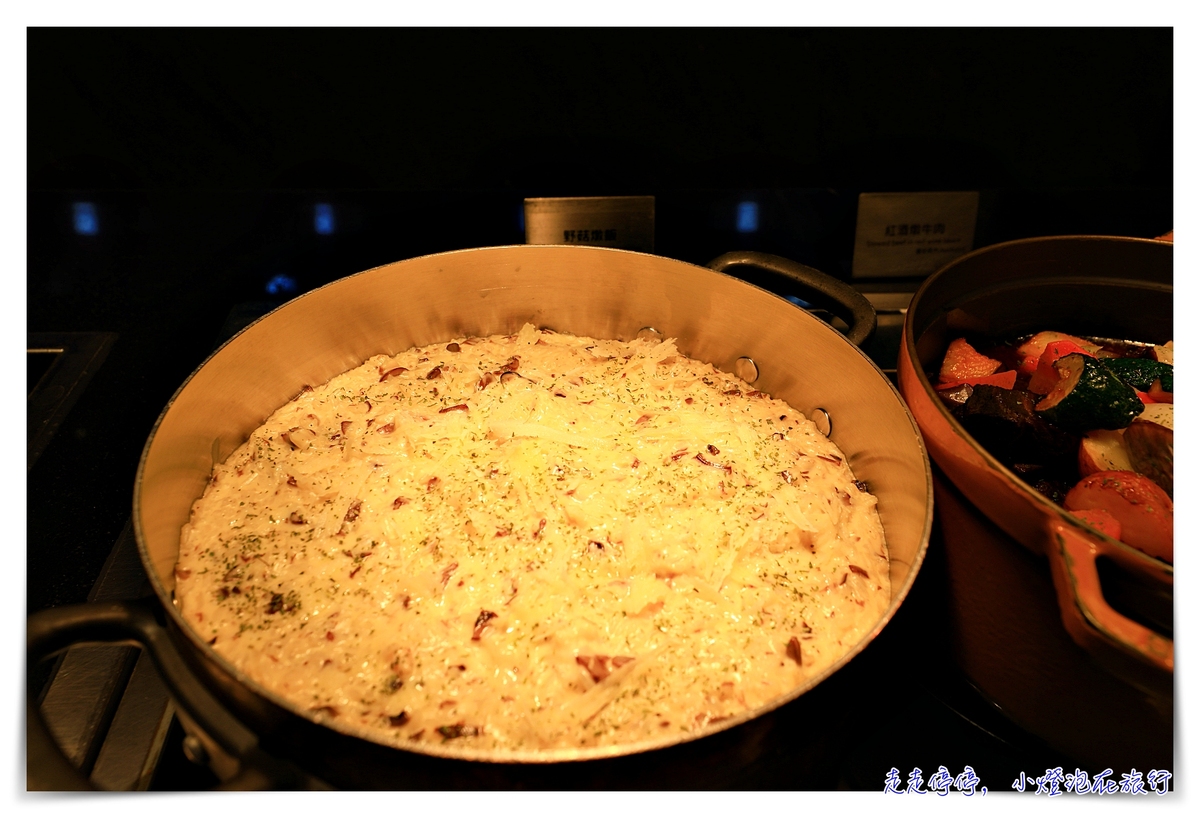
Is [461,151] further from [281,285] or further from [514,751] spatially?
[514,751]

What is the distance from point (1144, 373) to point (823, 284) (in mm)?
691

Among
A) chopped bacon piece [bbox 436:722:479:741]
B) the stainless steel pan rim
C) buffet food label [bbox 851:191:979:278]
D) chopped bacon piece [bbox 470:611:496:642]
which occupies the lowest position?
chopped bacon piece [bbox 436:722:479:741]

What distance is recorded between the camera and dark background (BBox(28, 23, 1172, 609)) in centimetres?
171

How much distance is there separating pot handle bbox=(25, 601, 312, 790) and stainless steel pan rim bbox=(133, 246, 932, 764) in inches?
2.7

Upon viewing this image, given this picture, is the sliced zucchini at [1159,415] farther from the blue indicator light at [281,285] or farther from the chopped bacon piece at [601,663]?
the blue indicator light at [281,285]

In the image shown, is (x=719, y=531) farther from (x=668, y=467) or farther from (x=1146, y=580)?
(x=1146, y=580)

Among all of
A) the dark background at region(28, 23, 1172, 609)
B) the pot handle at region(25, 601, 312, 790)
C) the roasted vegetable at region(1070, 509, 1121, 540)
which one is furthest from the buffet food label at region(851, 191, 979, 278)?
the pot handle at region(25, 601, 312, 790)

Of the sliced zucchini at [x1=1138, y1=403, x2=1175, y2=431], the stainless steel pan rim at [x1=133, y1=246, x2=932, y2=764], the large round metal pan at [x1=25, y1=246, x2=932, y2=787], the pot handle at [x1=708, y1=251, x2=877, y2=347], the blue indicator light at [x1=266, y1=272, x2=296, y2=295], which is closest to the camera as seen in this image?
the stainless steel pan rim at [x1=133, y1=246, x2=932, y2=764]

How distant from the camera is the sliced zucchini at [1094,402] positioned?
1342 mm

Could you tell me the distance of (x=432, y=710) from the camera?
3.92ft

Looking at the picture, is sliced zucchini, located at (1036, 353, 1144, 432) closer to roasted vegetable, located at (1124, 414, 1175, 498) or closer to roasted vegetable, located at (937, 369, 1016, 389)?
roasted vegetable, located at (1124, 414, 1175, 498)

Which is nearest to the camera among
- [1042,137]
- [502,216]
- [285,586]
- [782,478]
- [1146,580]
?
[1146,580]

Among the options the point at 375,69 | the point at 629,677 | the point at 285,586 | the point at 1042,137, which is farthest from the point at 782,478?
the point at 375,69

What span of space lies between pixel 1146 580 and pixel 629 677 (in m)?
0.78
